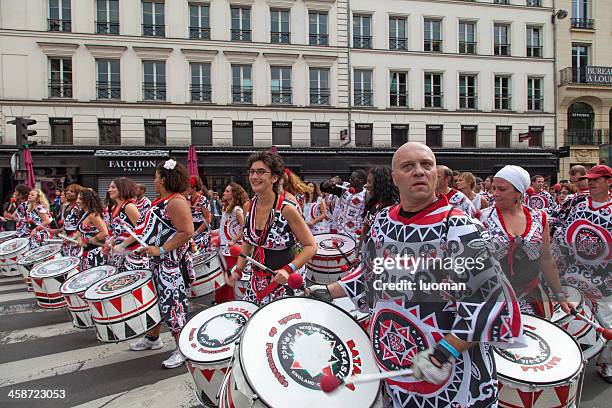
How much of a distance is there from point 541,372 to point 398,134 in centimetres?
2400

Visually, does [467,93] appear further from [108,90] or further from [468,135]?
[108,90]

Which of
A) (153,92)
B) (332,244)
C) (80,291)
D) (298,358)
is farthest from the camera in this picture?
(153,92)

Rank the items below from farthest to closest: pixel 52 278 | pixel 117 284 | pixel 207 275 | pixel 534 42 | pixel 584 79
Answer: pixel 534 42, pixel 584 79, pixel 52 278, pixel 207 275, pixel 117 284

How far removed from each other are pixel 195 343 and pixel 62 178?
21.3 meters

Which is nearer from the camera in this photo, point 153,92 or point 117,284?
point 117,284

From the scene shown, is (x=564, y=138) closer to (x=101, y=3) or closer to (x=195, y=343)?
(x=101, y=3)

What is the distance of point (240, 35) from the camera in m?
23.3

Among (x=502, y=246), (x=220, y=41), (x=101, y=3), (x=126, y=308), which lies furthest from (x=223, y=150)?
(x=502, y=246)

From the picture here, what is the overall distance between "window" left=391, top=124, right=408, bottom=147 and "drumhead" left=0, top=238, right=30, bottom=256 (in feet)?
66.3

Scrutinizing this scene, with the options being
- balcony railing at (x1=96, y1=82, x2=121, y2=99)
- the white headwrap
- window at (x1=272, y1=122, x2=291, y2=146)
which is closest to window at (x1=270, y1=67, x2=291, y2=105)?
window at (x1=272, y1=122, x2=291, y2=146)

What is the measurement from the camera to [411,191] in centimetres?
188

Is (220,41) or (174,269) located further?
(220,41)

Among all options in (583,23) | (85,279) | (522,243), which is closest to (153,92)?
(85,279)

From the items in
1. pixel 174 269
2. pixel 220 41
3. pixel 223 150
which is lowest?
pixel 174 269
